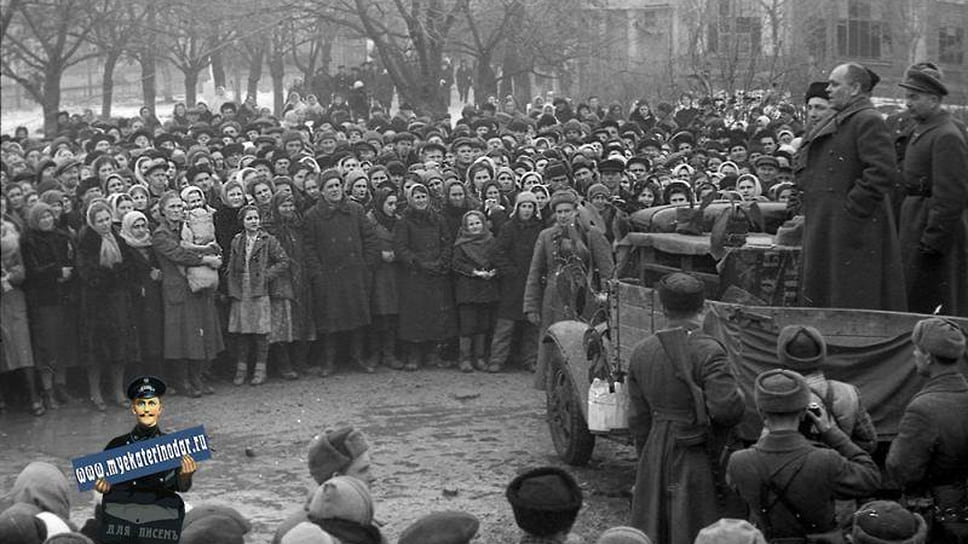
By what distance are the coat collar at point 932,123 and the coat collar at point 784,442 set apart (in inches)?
142

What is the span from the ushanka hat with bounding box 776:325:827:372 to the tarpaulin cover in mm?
568

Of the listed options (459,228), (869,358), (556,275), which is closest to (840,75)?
(869,358)

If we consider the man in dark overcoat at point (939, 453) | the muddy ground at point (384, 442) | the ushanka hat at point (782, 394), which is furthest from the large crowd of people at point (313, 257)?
the ushanka hat at point (782, 394)

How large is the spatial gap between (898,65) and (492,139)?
29.6 metres

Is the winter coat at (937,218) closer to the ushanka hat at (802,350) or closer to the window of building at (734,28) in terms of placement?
the ushanka hat at (802,350)

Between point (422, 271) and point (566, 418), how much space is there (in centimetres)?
406

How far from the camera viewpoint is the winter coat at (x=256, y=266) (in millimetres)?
12680

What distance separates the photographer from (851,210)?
796 cm

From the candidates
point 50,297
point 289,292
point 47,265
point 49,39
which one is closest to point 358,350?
point 289,292

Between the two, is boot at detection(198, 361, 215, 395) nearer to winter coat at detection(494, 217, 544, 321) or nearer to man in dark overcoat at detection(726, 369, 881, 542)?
winter coat at detection(494, 217, 544, 321)

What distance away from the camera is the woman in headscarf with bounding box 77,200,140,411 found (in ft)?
38.8

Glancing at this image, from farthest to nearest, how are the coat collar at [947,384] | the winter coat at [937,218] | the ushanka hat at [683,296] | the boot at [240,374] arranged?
the boot at [240,374]
the winter coat at [937,218]
the ushanka hat at [683,296]
the coat collar at [947,384]

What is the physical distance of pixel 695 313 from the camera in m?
6.75

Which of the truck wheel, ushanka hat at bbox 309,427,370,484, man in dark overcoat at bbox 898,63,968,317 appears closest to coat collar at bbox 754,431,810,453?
ushanka hat at bbox 309,427,370,484
